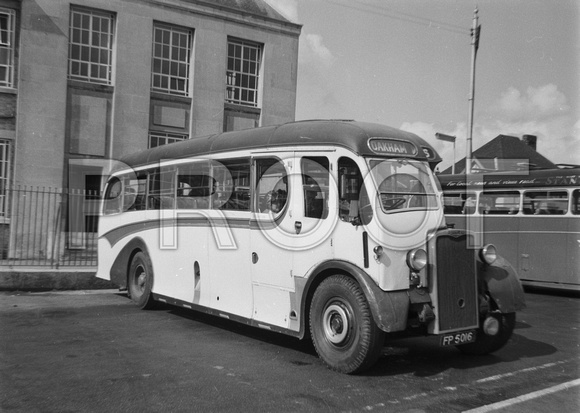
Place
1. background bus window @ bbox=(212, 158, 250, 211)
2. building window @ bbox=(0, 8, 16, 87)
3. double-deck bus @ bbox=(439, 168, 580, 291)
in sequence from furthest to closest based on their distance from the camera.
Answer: building window @ bbox=(0, 8, 16, 87) < double-deck bus @ bbox=(439, 168, 580, 291) < background bus window @ bbox=(212, 158, 250, 211)

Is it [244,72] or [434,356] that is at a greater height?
[244,72]

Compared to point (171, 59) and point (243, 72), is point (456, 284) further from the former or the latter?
point (243, 72)

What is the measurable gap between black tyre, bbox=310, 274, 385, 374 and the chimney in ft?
137

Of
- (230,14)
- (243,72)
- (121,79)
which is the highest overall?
(230,14)

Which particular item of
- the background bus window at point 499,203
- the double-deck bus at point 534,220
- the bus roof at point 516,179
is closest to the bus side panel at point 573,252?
the double-deck bus at point 534,220

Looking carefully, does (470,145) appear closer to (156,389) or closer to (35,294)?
(35,294)

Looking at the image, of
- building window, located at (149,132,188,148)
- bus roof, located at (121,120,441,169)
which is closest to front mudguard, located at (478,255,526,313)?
bus roof, located at (121,120,441,169)

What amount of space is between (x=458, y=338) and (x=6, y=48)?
15.0 meters

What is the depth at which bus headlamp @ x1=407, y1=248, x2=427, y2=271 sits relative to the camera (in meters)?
6.14

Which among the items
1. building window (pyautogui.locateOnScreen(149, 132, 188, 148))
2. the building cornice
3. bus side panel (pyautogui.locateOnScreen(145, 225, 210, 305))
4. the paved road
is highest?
the building cornice

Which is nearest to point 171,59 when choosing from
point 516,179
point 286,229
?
point 516,179

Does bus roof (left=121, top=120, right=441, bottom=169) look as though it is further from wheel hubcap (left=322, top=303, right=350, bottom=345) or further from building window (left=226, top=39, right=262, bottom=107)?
building window (left=226, top=39, right=262, bottom=107)

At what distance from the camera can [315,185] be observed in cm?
678

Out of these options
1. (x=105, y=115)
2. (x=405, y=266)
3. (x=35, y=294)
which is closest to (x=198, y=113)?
(x=105, y=115)
